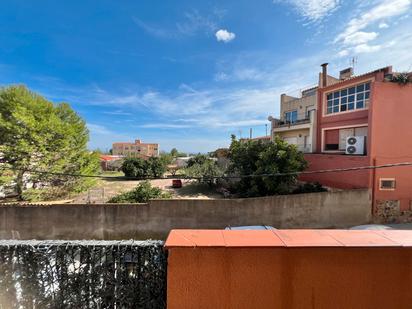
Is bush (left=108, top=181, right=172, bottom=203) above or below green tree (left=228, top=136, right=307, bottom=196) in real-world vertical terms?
below

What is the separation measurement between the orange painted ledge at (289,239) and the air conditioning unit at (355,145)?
14.8 metres

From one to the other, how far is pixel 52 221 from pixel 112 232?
10.0 feet

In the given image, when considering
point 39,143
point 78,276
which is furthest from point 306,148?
point 39,143

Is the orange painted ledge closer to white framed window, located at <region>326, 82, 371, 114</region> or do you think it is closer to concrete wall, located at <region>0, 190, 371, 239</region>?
concrete wall, located at <region>0, 190, 371, 239</region>

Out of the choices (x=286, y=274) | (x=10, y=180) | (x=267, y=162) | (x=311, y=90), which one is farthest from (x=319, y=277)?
(x=311, y=90)

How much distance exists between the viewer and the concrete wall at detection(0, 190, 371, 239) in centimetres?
1067

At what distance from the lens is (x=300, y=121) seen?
2088 cm

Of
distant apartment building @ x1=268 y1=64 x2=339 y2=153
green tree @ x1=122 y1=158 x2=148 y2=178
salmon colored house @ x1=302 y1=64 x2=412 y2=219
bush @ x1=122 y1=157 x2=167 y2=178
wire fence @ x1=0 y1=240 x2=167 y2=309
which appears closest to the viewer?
wire fence @ x1=0 y1=240 x2=167 y2=309

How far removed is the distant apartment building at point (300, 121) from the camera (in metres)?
19.6

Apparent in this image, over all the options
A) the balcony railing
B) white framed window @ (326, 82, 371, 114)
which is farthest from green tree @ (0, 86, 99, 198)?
white framed window @ (326, 82, 371, 114)

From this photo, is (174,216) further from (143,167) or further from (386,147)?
(143,167)

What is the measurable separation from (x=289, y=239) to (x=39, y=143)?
15714 mm

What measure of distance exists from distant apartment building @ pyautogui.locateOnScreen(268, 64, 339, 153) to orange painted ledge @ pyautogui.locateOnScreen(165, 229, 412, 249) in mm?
18932

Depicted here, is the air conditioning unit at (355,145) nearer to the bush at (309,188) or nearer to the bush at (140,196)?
the bush at (309,188)
